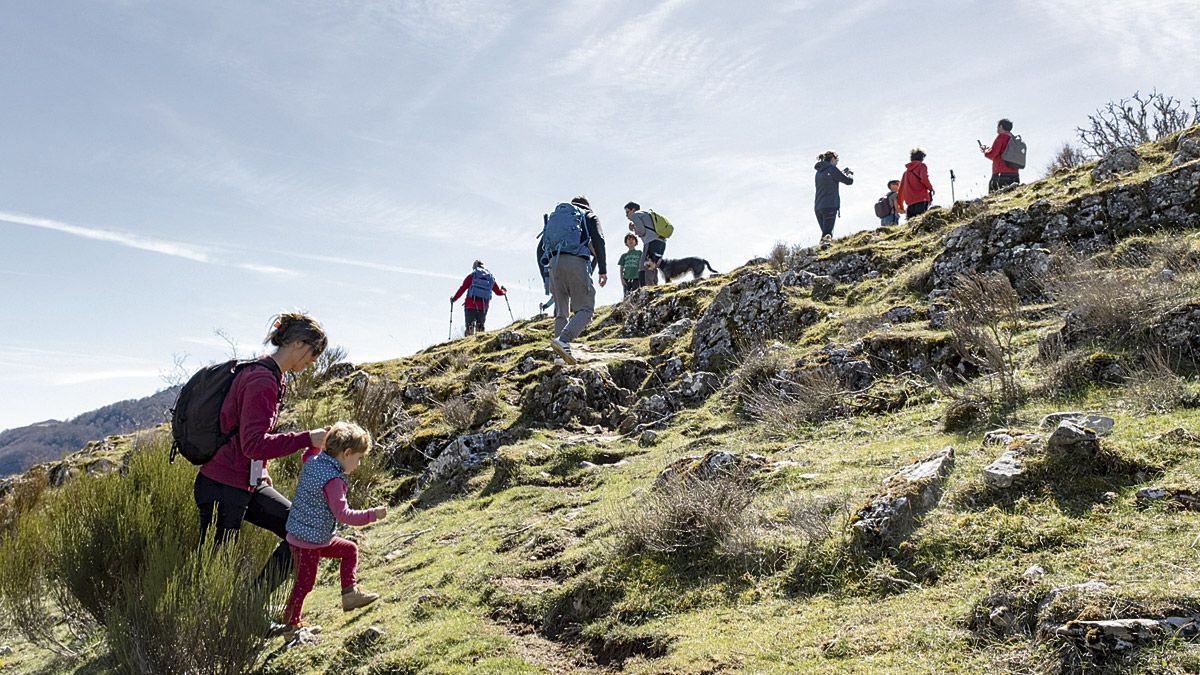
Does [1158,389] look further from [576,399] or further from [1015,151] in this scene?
[1015,151]

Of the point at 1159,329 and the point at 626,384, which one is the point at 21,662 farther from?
the point at 1159,329

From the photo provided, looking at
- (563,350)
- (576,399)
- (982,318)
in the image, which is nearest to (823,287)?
(563,350)

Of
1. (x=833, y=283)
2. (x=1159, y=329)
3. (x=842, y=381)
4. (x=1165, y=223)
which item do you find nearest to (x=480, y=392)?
(x=842, y=381)

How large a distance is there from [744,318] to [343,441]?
697cm

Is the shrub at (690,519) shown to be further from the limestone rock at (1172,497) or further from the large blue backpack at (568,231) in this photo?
the large blue backpack at (568,231)

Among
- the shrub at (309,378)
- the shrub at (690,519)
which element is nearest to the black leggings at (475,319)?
the shrub at (309,378)

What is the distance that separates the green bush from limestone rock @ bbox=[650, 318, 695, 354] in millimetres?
7042

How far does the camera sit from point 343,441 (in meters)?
4.84

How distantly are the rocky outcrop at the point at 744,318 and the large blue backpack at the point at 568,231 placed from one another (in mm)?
2092

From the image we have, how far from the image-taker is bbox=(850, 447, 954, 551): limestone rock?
13.1 feet

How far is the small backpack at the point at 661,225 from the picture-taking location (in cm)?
1794

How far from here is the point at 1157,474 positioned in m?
3.91

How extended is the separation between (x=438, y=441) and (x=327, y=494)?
551cm

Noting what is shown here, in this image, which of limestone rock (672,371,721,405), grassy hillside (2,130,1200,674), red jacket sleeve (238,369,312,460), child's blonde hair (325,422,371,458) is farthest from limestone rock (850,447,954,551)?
limestone rock (672,371,721,405)
